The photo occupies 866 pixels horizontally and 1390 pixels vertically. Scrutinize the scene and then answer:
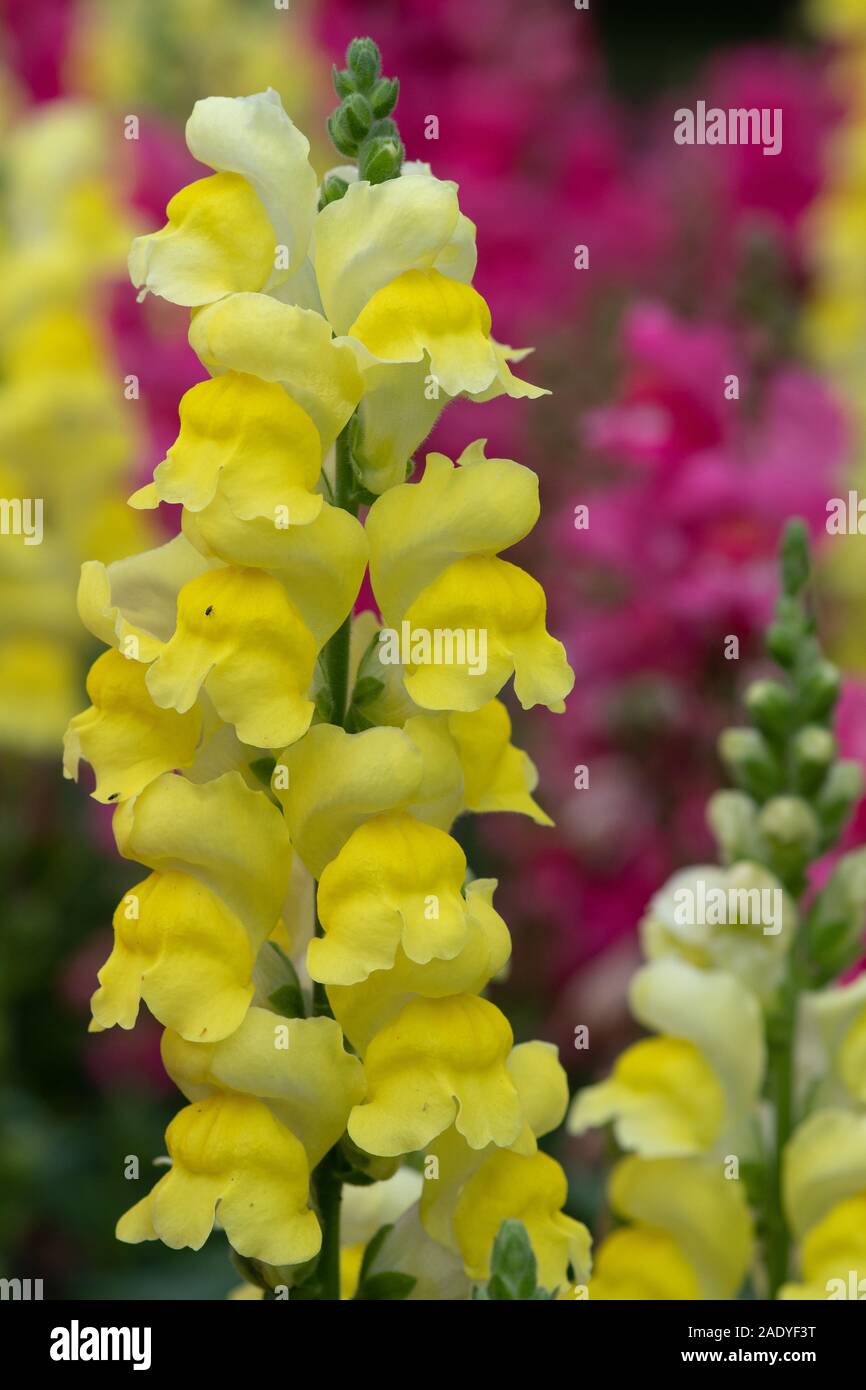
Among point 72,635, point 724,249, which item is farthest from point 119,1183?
point 724,249

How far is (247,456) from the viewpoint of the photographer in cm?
77

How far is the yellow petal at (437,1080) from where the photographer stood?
2.52 ft

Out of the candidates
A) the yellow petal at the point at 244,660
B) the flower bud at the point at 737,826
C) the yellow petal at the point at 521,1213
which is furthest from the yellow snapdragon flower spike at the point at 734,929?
the yellow petal at the point at 244,660

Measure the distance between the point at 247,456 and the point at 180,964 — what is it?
20 centimetres

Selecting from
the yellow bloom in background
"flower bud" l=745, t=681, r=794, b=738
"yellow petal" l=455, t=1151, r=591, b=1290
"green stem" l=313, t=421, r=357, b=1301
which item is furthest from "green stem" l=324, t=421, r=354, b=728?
the yellow bloom in background

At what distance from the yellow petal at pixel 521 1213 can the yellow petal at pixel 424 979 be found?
83 mm

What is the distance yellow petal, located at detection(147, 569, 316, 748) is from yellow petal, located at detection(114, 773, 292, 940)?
0.13ft

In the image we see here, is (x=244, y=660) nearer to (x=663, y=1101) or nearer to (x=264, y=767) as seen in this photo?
(x=264, y=767)

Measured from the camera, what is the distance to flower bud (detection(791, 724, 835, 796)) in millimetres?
1042

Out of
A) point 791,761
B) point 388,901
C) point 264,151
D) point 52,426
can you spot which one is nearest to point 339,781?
point 388,901

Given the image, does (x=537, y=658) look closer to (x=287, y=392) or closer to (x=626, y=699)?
(x=287, y=392)

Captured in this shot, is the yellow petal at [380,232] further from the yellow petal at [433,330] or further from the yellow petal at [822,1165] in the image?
the yellow petal at [822,1165]

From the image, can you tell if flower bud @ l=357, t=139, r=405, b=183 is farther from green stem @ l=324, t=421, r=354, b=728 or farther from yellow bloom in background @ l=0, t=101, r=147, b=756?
yellow bloom in background @ l=0, t=101, r=147, b=756

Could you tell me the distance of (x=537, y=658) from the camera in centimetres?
80
